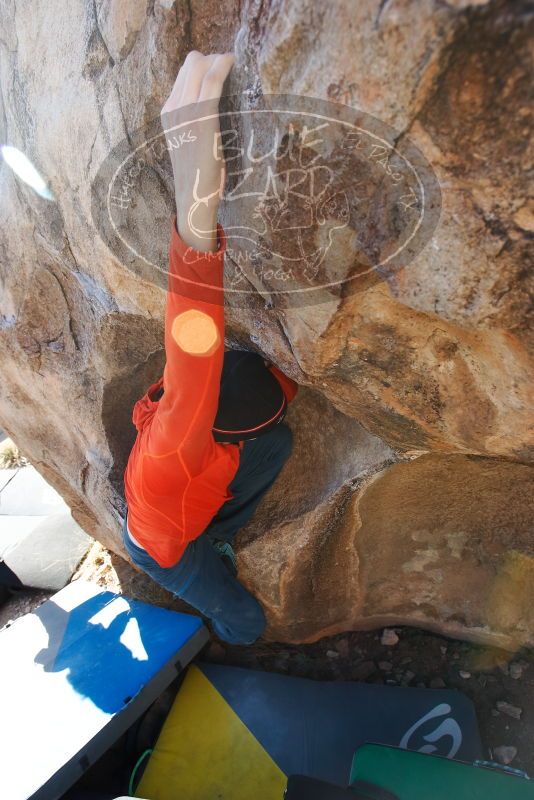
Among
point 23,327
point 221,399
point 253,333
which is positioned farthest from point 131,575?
point 253,333

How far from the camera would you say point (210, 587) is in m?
1.83

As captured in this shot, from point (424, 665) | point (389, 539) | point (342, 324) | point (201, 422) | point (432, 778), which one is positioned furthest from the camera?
point (424, 665)

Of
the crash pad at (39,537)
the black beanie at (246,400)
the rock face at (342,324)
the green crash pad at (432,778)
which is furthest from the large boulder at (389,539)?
the crash pad at (39,537)

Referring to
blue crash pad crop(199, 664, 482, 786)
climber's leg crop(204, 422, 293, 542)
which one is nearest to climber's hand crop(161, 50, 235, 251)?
climber's leg crop(204, 422, 293, 542)

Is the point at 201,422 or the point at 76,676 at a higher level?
the point at 201,422

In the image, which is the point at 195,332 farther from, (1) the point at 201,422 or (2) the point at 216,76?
(2) the point at 216,76

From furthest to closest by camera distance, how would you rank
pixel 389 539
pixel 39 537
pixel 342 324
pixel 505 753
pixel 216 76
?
pixel 39 537
pixel 389 539
pixel 505 753
pixel 342 324
pixel 216 76

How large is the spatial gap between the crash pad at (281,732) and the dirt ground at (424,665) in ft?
0.30

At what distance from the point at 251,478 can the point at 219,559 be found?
0.32 metres

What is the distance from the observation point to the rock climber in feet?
3.27

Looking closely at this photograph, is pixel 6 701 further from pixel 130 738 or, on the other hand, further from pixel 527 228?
pixel 527 228

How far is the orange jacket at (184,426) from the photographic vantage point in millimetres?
1065

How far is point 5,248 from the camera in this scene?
1.81m

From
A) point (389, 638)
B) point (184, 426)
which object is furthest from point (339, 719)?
point (184, 426)
